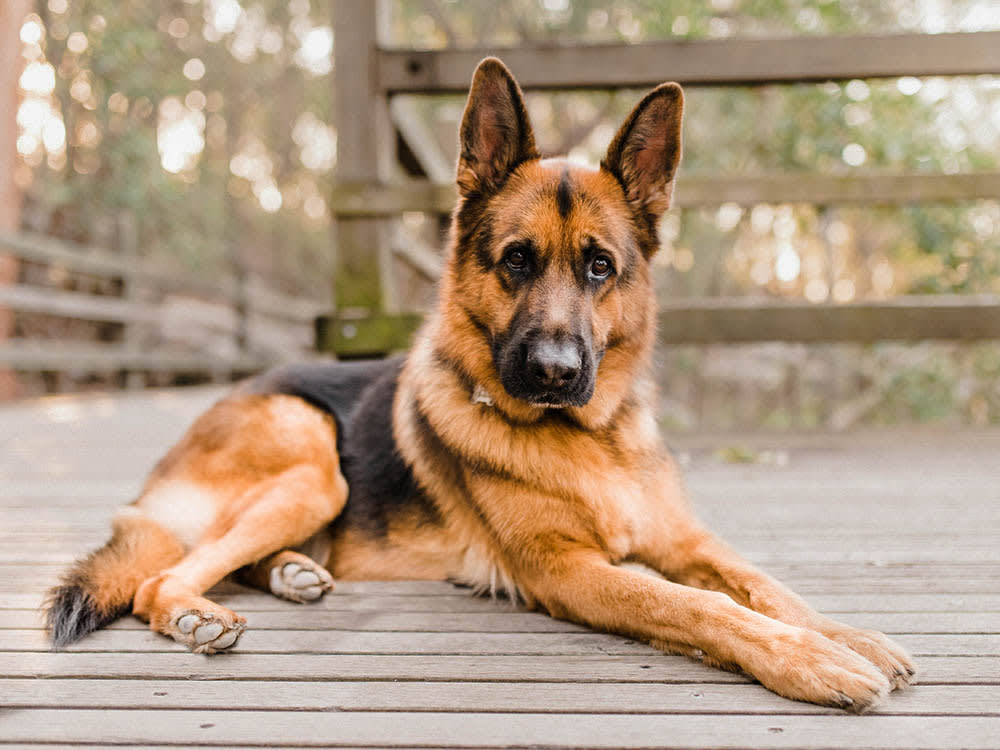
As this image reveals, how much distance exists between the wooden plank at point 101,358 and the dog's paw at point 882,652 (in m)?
9.02

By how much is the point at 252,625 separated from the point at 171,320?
486 inches

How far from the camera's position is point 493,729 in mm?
1371

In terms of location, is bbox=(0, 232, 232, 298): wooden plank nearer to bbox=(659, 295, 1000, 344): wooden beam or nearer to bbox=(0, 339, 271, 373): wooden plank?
bbox=(0, 339, 271, 373): wooden plank

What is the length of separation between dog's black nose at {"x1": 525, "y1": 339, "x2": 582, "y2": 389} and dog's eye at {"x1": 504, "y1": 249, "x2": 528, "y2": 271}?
0.32 meters

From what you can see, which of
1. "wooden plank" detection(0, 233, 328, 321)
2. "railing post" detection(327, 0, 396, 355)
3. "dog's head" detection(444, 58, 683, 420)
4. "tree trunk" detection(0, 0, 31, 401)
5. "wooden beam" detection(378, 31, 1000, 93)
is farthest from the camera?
"tree trunk" detection(0, 0, 31, 401)

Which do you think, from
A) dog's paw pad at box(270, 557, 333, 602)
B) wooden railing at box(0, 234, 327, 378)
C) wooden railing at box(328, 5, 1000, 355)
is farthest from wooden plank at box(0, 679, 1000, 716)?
wooden railing at box(0, 234, 327, 378)

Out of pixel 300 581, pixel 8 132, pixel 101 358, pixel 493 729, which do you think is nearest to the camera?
pixel 493 729

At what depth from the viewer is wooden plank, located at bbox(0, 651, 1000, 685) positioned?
1604 millimetres

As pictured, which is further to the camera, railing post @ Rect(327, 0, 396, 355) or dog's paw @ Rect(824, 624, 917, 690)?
railing post @ Rect(327, 0, 396, 355)

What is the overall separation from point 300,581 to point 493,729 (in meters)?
0.98

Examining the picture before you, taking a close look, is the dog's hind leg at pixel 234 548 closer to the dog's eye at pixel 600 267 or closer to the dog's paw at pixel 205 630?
the dog's paw at pixel 205 630

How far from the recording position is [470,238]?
2.38 m

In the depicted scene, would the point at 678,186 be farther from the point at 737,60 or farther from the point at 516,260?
the point at 516,260

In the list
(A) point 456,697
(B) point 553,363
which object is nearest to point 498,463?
(B) point 553,363
